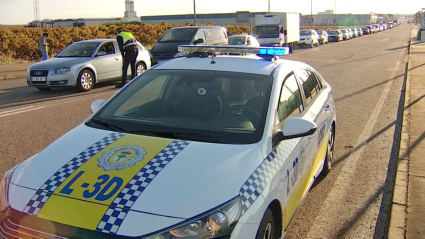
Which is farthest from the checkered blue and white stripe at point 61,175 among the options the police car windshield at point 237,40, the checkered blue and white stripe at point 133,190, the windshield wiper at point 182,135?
the police car windshield at point 237,40

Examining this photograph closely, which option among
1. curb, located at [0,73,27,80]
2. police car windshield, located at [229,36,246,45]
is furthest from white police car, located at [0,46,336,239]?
police car windshield, located at [229,36,246,45]

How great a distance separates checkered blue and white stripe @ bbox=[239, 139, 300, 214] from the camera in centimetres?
255

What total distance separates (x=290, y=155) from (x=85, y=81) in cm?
1021

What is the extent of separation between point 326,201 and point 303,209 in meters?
0.37

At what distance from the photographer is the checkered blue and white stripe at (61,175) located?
2433mm

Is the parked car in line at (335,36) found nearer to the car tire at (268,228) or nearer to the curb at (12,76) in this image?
the curb at (12,76)

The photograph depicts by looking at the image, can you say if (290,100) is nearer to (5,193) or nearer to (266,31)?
(5,193)

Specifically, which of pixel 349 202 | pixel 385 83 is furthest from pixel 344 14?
pixel 349 202

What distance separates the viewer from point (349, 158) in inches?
238

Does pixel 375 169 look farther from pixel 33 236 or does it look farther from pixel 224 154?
pixel 33 236

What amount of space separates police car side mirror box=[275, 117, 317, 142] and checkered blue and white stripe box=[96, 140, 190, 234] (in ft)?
2.54

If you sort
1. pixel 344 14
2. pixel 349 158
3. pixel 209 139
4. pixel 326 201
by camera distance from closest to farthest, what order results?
1. pixel 209 139
2. pixel 326 201
3. pixel 349 158
4. pixel 344 14

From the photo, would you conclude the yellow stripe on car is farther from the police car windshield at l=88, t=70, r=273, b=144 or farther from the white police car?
the police car windshield at l=88, t=70, r=273, b=144

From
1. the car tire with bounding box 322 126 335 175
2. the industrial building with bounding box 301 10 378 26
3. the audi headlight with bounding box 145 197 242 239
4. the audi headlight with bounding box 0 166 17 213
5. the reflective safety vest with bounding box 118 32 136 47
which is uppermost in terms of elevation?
the industrial building with bounding box 301 10 378 26
